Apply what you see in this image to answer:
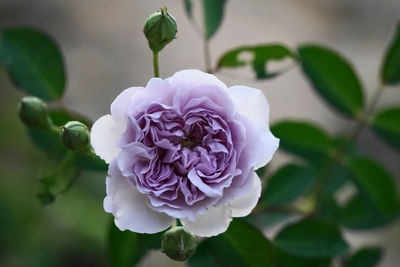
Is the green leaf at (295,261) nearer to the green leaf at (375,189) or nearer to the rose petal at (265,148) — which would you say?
the green leaf at (375,189)

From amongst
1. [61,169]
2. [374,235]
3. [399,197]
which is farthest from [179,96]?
[374,235]

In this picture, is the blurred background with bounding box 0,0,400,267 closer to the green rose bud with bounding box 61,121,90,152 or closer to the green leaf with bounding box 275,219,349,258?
the green leaf with bounding box 275,219,349,258

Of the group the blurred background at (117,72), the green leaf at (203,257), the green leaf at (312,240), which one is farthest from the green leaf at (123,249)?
the blurred background at (117,72)

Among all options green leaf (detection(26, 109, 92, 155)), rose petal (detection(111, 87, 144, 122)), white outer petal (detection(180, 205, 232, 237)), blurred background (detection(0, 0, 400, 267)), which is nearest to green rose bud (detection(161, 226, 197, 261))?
white outer petal (detection(180, 205, 232, 237))

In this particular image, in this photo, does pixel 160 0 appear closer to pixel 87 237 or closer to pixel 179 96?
pixel 87 237

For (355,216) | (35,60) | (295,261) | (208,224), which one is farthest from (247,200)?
(355,216)
